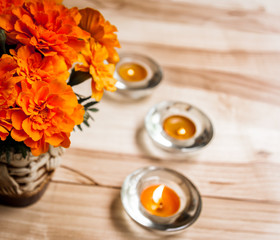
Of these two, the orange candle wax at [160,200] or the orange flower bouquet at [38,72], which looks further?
the orange candle wax at [160,200]

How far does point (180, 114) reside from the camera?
0.68m

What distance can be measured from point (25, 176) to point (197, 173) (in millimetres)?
267

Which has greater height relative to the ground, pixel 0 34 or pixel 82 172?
pixel 0 34

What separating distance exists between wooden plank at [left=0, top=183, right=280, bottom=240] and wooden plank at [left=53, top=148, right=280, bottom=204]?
14mm

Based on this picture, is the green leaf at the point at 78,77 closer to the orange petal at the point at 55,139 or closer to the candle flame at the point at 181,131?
the orange petal at the point at 55,139

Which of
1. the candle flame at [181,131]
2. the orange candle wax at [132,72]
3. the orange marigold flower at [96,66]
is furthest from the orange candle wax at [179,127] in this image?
the orange marigold flower at [96,66]

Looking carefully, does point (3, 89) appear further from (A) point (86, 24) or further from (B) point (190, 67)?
(B) point (190, 67)

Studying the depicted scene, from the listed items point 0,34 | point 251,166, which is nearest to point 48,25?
point 0,34

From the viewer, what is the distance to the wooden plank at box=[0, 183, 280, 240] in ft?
1.66

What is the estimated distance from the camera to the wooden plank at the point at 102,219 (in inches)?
19.9

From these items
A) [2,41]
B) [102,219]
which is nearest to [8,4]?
[2,41]

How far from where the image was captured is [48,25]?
38 centimetres

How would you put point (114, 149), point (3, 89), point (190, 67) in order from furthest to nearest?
point (190, 67), point (114, 149), point (3, 89)

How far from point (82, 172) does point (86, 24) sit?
24cm
